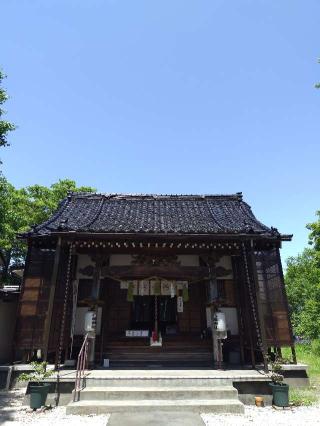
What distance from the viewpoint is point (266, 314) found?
10.4 m

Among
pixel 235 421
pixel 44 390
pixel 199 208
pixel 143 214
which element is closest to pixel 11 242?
pixel 143 214

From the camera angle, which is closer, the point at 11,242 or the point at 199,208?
the point at 199,208

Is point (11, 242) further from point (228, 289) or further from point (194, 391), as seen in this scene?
point (194, 391)

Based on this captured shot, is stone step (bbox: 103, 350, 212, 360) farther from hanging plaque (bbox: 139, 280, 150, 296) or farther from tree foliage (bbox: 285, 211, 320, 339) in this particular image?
tree foliage (bbox: 285, 211, 320, 339)

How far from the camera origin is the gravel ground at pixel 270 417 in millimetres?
6520

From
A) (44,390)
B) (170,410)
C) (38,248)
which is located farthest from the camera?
(38,248)

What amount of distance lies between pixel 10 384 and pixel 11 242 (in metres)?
16.4

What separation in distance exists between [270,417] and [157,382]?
9.80ft

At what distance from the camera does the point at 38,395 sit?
25.3ft

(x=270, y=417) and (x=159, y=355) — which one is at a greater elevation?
(x=159, y=355)

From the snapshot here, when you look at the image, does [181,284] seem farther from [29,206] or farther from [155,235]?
[29,206]

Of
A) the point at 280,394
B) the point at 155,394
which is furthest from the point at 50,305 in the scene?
the point at 280,394

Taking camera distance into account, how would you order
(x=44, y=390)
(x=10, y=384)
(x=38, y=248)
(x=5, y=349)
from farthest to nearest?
(x=5, y=349) < (x=38, y=248) < (x=10, y=384) < (x=44, y=390)

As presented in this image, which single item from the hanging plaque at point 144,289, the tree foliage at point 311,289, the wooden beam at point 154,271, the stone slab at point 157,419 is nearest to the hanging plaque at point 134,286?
the hanging plaque at point 144,289
